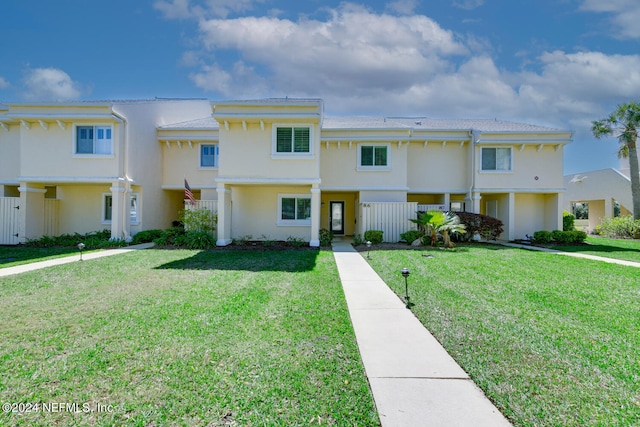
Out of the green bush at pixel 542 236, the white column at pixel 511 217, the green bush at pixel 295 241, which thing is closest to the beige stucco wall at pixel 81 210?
the green bush at pixel 295 241

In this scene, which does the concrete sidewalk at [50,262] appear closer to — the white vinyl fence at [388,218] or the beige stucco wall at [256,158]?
the beige stucco wall at [256,158]

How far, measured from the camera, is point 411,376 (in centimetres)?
338

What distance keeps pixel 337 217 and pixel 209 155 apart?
8207 mm

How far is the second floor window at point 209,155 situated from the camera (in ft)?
58.1

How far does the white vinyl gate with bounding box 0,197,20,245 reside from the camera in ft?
47.9

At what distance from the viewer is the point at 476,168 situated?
55.4 ft

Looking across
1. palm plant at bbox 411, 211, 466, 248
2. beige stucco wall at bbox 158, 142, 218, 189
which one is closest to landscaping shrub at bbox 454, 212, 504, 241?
palm plant at bbox 411, 211, 466, 248

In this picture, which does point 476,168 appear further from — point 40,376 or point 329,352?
point 40,376

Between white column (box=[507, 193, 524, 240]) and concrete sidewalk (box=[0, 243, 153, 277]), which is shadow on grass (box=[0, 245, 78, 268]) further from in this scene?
white column (box=[507, 193, 524, 240])

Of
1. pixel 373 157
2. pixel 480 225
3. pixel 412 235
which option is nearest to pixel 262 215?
pixel 373 157

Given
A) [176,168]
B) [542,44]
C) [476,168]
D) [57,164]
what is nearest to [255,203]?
[176,168]

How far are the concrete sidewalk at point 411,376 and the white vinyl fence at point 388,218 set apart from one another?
10130 mm

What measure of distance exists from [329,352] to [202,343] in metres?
1.59

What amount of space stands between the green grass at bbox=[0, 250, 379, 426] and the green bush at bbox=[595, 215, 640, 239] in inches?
843
